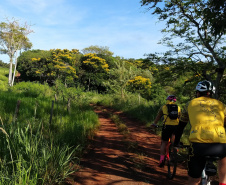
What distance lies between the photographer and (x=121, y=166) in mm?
4230

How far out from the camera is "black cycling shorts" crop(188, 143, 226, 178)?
1.98m

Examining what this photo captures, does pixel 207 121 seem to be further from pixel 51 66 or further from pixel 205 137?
pixel 51 66

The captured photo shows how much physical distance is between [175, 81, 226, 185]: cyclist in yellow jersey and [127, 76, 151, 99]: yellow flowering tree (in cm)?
1751

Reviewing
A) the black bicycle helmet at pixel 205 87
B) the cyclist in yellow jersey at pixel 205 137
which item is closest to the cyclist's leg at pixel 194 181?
the cyclist in yellow jersey at pixel 205 137

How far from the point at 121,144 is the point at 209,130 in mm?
4155

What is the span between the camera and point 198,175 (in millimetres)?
1980

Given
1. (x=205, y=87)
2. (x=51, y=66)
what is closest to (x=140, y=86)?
(x=51, y=66)

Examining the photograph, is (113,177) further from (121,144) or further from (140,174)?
(121,144)

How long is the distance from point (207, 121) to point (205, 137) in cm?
18

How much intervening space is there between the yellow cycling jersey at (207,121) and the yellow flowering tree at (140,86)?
57.4 feet

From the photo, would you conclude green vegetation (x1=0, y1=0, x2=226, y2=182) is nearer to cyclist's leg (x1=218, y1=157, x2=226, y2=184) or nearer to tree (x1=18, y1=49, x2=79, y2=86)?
cyclist's leg (x1=218, y1=157, x2=226, y2=184)

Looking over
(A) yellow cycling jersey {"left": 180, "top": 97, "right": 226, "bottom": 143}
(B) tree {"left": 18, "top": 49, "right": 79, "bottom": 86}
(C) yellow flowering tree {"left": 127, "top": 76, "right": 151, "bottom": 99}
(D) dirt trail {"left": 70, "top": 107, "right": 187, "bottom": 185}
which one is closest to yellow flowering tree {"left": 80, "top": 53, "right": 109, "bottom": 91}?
(B) tree {"left": 18, "top": 49, "right": 79, "bottom": 86}

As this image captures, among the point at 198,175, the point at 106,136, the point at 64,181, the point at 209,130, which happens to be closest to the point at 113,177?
the point at 64,181

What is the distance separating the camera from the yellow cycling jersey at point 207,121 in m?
2.01
